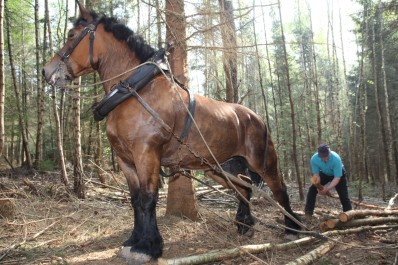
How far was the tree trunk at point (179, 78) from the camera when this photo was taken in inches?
229

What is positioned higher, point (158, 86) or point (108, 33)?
point (108, 33)

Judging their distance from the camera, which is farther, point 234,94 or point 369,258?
point 234,94

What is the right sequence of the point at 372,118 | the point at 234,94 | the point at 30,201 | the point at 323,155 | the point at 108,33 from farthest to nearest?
the point at 372,118, the point at 234,94, the point at 30,201, the point at 323,155, the point at 108,33

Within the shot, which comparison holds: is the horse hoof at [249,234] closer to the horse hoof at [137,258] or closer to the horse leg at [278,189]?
the horse leg at [278,189]

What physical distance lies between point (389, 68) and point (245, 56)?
22675 mm

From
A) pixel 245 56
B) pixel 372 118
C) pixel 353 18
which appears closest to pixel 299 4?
pixel 353 18

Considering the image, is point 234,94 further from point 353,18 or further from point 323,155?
point 353,18

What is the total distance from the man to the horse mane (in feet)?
12.9

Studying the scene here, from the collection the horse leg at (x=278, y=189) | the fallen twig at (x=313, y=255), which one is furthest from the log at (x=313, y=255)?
the horse leg at (x=278, y=189)

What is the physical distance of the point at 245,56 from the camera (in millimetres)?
6016

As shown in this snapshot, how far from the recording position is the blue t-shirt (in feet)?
20.5

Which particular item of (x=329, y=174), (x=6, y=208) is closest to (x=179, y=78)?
(x=329, y=174)

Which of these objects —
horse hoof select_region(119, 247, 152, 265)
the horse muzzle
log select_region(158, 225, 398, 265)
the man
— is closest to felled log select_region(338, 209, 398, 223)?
log select_region(158, 225, 398, 265)

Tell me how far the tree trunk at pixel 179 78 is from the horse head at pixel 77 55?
1.81 metres
